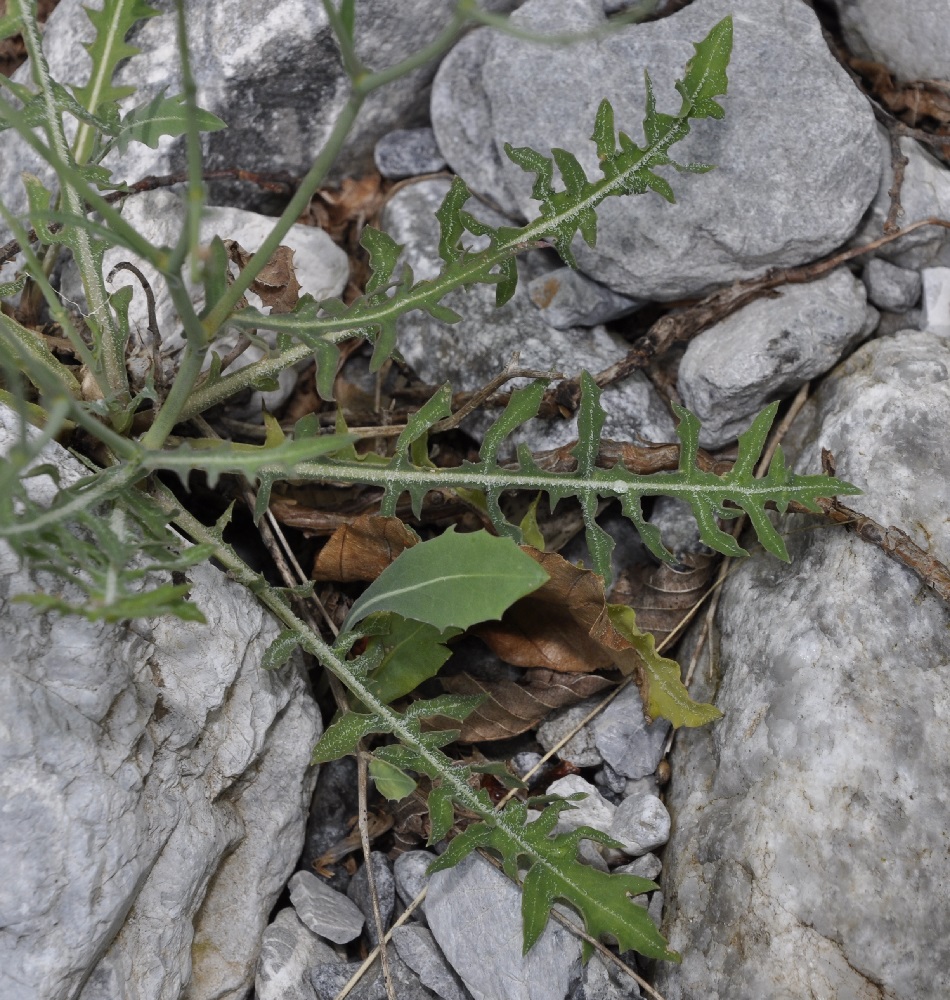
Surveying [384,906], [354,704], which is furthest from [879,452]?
[384,906]

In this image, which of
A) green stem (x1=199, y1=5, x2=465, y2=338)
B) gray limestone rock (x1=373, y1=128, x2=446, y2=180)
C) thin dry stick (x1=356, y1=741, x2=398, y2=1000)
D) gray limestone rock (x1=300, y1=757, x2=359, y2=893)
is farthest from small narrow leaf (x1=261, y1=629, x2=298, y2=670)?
gray limestone rock (x1=373, y1=128, x2=446, y2=180)

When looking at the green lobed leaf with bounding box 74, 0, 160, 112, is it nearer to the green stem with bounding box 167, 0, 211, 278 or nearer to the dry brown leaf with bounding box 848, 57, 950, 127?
the green stem with bounding box 167, 0, 211, 278

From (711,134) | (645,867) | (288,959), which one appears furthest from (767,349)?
(288,959)

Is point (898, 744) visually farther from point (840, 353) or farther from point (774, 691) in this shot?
point (840, 353)

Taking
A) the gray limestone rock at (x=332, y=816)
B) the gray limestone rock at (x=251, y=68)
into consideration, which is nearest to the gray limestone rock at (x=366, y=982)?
the gray limestone rock at (x=332, y=816)

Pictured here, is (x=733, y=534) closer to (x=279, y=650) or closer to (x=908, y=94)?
(x=279, y=650)
